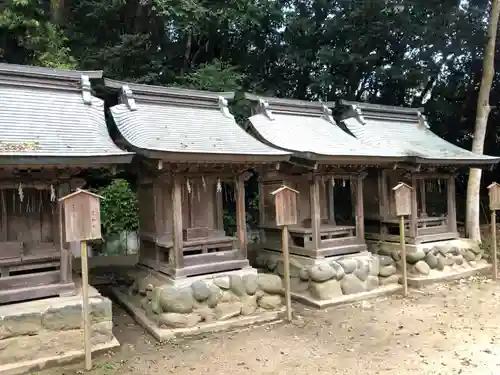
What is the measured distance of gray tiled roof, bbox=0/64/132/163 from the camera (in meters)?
6.18

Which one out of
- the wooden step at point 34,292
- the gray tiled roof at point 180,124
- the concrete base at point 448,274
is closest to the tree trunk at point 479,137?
the concrete base at point 448,274

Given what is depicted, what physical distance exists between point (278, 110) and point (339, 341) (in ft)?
22.3

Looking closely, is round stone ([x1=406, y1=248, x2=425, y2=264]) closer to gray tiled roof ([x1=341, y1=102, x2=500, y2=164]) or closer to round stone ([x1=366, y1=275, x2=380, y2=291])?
round stone ([x1=366, y1=275, x2=380, y2=291])

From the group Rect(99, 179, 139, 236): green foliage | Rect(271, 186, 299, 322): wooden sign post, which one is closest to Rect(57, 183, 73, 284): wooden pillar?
Rect(271, 186, 299, 322): wooden sign post

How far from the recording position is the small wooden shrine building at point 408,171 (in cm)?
1066

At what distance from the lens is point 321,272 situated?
8914 mm

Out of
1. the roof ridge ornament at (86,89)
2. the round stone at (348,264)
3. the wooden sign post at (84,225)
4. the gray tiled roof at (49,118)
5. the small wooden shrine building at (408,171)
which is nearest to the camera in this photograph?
the wooden sign post at (84,225)

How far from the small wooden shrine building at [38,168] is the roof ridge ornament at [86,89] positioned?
28 centimetres

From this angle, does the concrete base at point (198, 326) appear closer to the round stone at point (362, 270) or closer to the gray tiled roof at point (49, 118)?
the round stone at point (362, 270)

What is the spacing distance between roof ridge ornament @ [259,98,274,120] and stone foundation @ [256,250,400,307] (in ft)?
12.7

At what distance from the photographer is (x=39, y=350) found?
6012 millimetres

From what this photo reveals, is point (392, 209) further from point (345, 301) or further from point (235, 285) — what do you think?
point (235, 285)

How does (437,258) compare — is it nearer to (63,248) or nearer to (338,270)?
(338,270)

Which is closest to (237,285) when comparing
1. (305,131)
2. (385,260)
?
(385,260)
